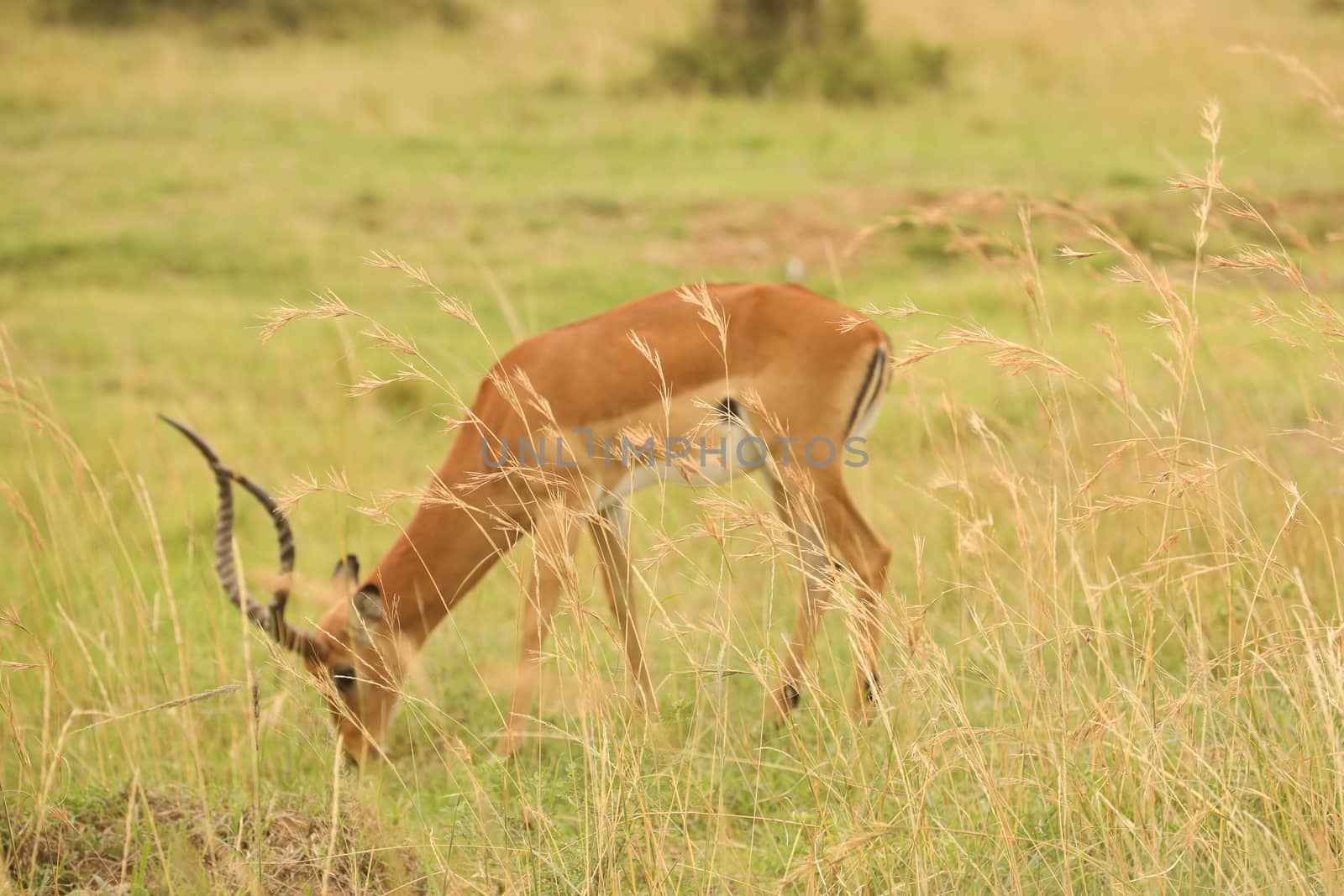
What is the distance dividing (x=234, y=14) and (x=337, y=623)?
1322 centimetres

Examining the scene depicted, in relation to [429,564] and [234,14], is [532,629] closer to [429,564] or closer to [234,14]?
[429,564]

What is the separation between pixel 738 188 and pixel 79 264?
14.2 ft

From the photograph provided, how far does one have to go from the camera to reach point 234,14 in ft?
48.4

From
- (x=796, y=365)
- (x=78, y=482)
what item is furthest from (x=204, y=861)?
(x=796, y=365)

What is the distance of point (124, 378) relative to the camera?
650cm

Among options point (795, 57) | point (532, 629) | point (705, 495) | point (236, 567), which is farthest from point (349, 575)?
point (795, 57)

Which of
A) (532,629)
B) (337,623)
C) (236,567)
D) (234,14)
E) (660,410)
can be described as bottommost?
(532,629)

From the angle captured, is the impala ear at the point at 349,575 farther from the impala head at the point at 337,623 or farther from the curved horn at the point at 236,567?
the curved horn at the point at 236,567

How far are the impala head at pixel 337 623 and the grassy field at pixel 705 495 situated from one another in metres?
0.13

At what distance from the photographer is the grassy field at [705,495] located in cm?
216

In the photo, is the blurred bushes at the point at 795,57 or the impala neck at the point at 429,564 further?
the blurred bushes at the point at 795,57

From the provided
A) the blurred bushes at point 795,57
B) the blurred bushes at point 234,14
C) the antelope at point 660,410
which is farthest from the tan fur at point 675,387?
the blurred bushes at point 234,14

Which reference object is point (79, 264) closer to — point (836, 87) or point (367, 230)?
point (367, 230)

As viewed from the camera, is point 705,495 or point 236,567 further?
point 236,567
